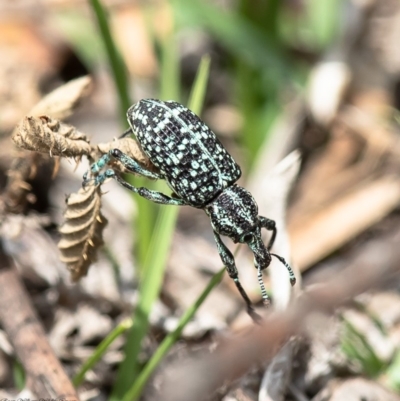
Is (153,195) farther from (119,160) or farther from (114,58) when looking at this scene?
(114,58)

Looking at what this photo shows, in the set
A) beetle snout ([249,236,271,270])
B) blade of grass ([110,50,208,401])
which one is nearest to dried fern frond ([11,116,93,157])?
blade of grass ([110,50,208,401])

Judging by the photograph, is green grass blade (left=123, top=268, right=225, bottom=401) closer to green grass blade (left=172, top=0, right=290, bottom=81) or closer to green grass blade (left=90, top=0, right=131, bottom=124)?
green grass blade (left=90, top=0, right=131, bottom=124)

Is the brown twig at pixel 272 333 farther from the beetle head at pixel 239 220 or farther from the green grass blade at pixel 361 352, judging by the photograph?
the green grass blade at pixel 361 352

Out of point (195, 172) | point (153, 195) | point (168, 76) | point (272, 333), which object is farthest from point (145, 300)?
point (272, 333)

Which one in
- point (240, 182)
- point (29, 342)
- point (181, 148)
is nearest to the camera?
point (29, 342)

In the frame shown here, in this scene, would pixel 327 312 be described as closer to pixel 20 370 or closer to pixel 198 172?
pixel 198 172

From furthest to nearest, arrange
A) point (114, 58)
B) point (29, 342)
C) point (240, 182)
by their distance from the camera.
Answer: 1. point (240, 182)
2. point (114, 58)
3. point (29, 342)

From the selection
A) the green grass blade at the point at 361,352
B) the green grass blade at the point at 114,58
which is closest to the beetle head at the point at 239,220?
the green grass blade at the point at 361,352
